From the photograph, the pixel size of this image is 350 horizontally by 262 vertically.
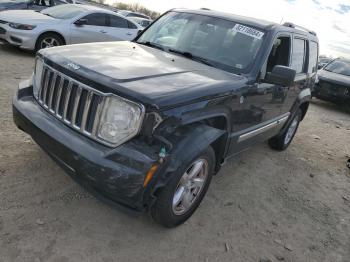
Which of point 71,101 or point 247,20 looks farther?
point 247,20

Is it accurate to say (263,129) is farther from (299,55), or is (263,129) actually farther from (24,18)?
(24,18)

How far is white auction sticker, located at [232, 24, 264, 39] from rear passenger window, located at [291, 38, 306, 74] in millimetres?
1000

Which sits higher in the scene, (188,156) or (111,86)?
(111,86)

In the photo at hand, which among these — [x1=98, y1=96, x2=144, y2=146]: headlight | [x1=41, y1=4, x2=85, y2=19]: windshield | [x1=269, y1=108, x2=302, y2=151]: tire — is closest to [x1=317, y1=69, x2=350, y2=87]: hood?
[x1=269, y1=108, x2=302, y2=151]: tire

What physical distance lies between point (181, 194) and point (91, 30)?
764 centimetres

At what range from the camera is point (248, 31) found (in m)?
4.07

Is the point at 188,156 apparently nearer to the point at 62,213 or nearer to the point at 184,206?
the point at 184,206

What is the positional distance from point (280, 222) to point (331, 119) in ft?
22.6

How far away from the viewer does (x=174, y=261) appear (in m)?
2.87

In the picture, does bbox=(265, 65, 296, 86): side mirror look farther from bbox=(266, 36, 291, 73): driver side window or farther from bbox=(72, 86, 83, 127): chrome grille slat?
bbox=(72, 86, 83, 127): chrome grille slat

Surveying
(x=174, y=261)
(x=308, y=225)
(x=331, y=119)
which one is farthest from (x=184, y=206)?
(x=331, y=119)

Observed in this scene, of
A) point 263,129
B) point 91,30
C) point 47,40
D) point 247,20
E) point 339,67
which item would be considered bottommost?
point 47,40

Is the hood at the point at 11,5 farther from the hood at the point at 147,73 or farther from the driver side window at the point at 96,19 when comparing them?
the hood at the point at 147,73

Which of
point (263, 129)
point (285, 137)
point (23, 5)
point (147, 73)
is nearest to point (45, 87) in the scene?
point (147, 73)
